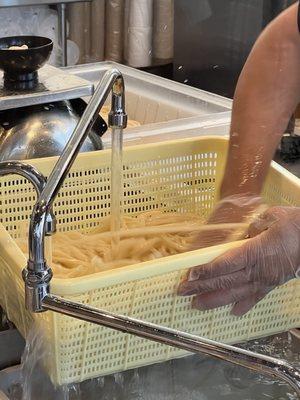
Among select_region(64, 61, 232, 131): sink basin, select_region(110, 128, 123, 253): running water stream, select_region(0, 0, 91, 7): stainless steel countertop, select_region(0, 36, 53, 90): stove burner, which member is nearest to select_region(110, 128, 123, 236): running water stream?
select_region(110, 128, 123, 253): running water stream

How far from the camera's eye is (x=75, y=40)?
266cm

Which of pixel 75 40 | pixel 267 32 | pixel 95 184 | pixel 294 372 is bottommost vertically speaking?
pixel 75 40

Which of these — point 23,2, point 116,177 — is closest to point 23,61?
point 116,177

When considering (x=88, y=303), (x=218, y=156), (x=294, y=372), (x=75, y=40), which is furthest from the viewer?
(x=75, y=40)

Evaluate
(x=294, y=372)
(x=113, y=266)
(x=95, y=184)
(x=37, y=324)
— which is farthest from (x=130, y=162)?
(x=294, y=372)

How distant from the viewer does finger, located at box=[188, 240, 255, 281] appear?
85cm

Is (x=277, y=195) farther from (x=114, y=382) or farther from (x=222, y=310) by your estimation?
(x=114, y=382)

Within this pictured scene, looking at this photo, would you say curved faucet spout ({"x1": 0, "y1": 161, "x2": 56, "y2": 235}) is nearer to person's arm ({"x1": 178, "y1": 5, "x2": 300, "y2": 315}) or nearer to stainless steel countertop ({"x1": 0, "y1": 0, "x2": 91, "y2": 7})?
person's arm ({"x1": 178, "y1": 5, "x2": 300, "y2": 315})

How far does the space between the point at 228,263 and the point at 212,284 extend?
0.04 metres

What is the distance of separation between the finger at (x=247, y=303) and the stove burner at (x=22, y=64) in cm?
63

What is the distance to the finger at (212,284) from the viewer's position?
33.8 inches

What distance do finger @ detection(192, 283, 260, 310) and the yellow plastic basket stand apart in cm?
2

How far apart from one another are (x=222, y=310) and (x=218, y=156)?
44 cm

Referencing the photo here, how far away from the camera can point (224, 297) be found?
34.7 inches
